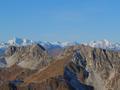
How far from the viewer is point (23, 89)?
175m

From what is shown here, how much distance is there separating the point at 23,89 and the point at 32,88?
215 inches

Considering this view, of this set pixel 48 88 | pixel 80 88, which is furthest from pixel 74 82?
pixel 48 88

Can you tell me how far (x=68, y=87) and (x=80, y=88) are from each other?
9103 mm

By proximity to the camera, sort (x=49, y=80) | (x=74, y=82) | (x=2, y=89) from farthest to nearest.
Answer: (x=74, y=82), (x=49, y=80), (x=2, y=89)

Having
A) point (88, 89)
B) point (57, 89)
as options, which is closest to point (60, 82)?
point (57, 89)

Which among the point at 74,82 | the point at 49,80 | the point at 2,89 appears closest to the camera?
the point at 2,89

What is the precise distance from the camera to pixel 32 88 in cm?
17988

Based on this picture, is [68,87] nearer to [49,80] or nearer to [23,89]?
[49,80]

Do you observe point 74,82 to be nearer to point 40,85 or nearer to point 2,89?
point 40,85

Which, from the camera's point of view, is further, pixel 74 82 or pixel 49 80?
pixel 74 82

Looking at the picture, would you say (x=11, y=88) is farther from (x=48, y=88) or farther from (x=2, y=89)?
(x=48, y=88)

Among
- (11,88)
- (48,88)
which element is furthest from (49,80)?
(11,88)

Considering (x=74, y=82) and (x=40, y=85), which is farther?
(x=74, y=82)

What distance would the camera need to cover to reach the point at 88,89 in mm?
199250
